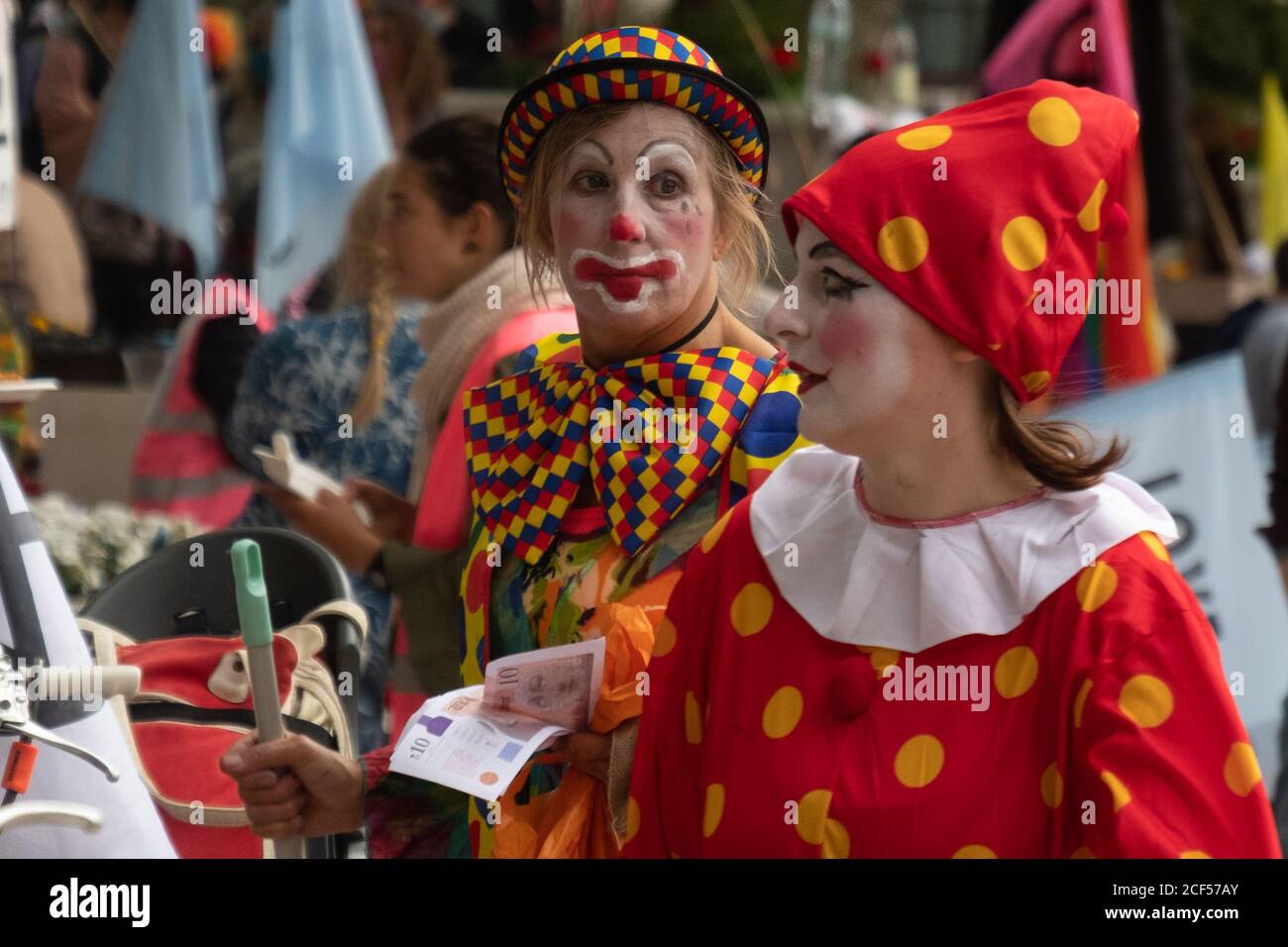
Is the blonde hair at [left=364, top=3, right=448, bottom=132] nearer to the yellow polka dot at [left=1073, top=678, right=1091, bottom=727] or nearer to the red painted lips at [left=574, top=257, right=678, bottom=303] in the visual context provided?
the red painted lips at [left=574, top=257, right=678, bottom=303]

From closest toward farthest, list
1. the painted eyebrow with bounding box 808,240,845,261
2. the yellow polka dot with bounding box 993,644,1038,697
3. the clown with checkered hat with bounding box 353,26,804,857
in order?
1. the yellow polka dot with bounding box 993,644,1038,697
2. the painted eyebrow with bounding box 808,240,845,261
3. the clown with checkered hat with bounding box 353,26,804,857

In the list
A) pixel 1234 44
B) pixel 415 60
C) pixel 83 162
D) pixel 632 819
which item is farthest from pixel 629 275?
pixel 1234 44

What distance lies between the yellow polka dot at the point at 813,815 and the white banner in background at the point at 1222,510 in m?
2.29

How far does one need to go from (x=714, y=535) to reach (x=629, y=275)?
0.42 m

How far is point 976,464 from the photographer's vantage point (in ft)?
6.74

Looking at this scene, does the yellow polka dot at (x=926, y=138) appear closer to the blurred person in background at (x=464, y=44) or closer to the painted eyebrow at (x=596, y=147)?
the painted eyebrow at (x=596, y=147)

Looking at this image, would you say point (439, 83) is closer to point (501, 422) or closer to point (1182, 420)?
point (1182, 420)

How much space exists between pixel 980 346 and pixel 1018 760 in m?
0.47

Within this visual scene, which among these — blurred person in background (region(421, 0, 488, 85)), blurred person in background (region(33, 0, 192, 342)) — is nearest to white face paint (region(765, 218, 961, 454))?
blurred person in background (region(33, 0, 192, 342))

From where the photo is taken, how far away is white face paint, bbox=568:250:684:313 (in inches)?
96.4

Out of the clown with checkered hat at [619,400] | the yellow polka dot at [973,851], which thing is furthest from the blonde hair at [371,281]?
the yellow polka dot at [973,851]

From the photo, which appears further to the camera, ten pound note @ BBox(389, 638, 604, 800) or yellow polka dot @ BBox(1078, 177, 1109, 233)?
ten pound note @ BBox(389, 638, 604, 800)

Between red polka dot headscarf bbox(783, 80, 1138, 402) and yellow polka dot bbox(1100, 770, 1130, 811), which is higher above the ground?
red polka dot headscarf bbox(783, 80, 1138, 402)

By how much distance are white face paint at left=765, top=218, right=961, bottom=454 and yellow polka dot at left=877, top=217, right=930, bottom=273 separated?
0.04m
